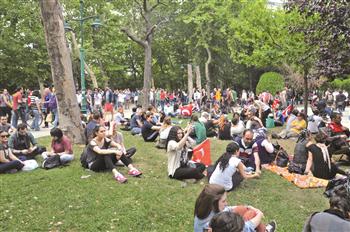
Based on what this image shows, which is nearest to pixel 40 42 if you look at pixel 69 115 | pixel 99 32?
pixel 99 32

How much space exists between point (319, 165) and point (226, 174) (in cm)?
245

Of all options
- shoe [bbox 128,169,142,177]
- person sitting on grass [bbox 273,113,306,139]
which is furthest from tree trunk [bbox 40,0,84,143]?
person sitting on grass [bbox 273,113,306,139]

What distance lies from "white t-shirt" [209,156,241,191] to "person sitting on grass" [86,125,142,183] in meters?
1.91

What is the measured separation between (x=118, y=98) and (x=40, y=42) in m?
8.33

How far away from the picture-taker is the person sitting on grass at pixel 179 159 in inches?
316

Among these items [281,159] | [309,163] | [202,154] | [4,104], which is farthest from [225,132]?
[4,104]

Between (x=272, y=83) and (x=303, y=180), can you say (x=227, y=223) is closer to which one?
(x=303, y=180)

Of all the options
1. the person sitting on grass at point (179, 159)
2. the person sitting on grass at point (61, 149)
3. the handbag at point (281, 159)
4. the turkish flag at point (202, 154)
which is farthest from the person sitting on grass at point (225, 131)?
the person sitting on grass at point (61, 149)

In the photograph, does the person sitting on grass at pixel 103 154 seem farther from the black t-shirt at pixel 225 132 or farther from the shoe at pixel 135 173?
Result: the black t-shirt at pixel 225 132

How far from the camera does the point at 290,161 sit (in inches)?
376

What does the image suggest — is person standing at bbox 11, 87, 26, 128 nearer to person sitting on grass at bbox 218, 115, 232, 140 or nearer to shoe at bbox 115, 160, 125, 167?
shoe at bbox 115, 160, 125, 167

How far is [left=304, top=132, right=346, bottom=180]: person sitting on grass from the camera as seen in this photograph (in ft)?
28.0

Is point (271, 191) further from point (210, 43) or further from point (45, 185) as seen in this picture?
point (210, 43)

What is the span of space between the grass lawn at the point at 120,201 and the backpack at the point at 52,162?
9.5 inches
